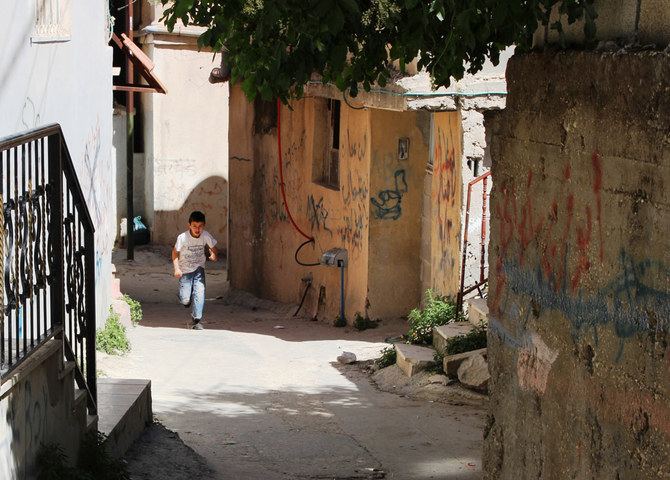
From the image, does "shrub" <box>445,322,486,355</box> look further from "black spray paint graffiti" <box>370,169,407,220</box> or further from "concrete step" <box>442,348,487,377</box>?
"black spray paint graffiti" <box>370,169,407,220</box>

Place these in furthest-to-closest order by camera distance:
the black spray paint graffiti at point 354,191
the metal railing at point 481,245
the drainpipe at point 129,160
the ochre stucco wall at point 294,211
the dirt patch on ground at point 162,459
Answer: the drainpipe at point 129,160, the ochre stucco wall at point 294,211, the black spray paint graffiti at point 354,191, the metal railing at point 481,245, the dirt patch on ground at point 162,459

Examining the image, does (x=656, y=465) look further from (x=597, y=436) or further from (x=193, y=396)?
(x=193, y=396)

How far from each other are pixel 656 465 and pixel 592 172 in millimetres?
1170

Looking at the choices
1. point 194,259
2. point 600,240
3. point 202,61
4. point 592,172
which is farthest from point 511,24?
point 202,61

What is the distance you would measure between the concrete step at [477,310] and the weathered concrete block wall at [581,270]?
161 inches

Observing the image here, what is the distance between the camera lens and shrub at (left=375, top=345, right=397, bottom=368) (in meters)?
10.1

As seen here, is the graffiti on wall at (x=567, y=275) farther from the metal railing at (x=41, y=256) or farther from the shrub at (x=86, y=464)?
the metal railing at (x=41, y=256)

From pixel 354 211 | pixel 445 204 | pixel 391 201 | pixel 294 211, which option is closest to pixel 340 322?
pixel 354 211

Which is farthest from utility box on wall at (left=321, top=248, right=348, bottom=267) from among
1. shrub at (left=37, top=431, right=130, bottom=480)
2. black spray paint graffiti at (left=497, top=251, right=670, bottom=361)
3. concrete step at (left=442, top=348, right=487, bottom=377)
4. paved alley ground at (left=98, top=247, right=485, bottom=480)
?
black spray paint graffiti at (left=497, top=251, right=670, bottom=361)

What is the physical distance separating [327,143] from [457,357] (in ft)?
20.3

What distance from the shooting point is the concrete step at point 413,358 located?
9281 millimetres

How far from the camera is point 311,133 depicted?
46.8ft

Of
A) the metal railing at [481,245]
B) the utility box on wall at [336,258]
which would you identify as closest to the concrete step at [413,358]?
the metal railing at [481,245]

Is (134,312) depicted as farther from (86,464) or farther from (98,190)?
(86,464)
